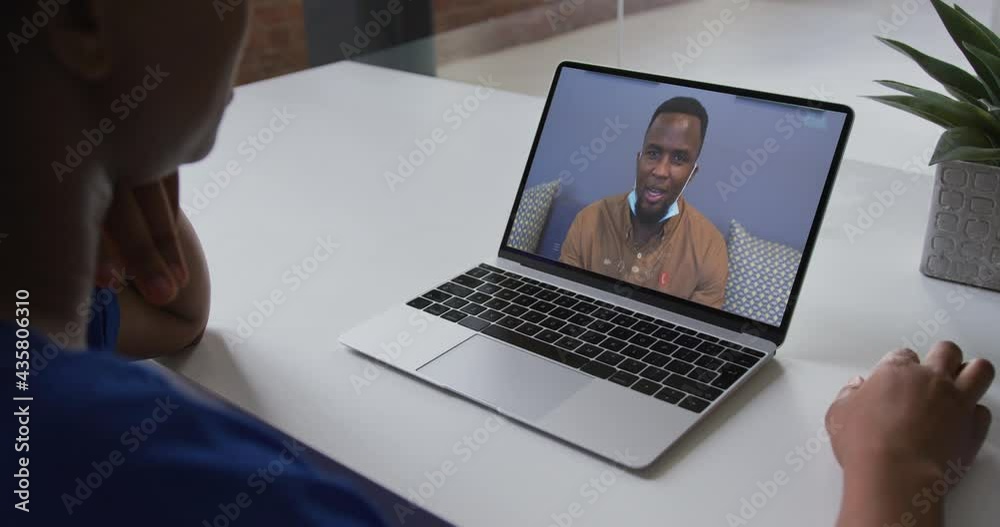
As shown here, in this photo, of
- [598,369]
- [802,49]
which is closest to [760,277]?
[598,369]

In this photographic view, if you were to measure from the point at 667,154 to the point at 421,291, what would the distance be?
0.28 meters

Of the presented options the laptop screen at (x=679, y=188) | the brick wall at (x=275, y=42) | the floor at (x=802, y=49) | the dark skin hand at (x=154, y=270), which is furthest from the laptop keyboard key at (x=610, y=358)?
the brick wall at (x=275, y=42)

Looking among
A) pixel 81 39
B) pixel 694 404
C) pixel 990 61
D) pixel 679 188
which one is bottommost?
pixel 694 404

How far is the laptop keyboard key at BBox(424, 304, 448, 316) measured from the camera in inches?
34.9

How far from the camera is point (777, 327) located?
2.64 feet

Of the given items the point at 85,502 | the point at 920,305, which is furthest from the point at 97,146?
the point at 920,305

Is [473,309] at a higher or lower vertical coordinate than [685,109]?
lower

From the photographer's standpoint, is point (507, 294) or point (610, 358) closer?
point (610, 358)

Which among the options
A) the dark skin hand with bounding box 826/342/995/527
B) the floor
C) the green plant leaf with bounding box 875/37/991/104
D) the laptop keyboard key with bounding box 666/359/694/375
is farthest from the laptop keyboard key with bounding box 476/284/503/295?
the floor

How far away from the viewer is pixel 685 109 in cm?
90

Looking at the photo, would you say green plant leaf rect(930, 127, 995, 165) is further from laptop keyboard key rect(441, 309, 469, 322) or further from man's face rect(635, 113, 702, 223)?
laptop keyboard key rect(441, 309, 469, 322)

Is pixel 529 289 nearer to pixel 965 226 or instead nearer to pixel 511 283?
pixel 511 283

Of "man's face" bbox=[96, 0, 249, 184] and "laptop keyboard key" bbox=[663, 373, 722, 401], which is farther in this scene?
"laptop keyboard key" bbox=[663, 373, 722, 401]

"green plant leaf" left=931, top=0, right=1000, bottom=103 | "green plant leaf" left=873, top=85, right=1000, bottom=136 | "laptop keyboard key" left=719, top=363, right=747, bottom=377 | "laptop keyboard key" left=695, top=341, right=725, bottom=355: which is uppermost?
"green plant leaf" left=931, top=0, right=1000, bottom=103
